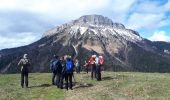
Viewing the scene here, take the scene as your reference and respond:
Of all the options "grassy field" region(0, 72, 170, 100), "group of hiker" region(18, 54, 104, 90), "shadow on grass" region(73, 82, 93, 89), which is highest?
"group of hiker" region(18, 54, 104, 90)

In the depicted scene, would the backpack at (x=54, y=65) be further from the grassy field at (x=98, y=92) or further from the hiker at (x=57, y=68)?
the grassy field at (x=98, y=92)

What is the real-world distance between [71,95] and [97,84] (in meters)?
7.08

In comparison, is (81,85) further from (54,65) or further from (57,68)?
(54,65)

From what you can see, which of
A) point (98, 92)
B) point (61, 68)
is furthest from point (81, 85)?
point (98, 92)

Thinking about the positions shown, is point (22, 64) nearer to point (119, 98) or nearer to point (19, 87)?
point (19, 87)

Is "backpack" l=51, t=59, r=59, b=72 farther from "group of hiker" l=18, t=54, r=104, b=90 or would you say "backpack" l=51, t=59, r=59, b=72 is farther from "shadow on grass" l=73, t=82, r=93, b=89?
"shadow on grass" l=73, t=82, r=93, b=89

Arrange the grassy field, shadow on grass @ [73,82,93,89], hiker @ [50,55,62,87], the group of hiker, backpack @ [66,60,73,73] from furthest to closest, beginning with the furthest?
shadow on grass @ [73,82,93,89], hiker @ [50,55,62,87], the group of hiker, backpack @ [66,60,73,73], the grassy field

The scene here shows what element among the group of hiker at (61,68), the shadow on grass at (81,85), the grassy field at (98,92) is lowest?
the grassy field at (98,92)

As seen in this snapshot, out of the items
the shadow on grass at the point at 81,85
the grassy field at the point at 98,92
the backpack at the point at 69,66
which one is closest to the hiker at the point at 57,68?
the grassy field at the point at 98,92

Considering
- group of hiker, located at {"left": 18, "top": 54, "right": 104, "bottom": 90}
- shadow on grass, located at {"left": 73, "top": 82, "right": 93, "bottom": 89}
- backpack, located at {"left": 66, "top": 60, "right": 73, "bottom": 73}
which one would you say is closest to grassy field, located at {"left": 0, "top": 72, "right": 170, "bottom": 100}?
shadow on grass, located at {"left": 73, "top": 82, "right": 93, "bottom": 89}

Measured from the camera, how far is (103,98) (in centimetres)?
3309

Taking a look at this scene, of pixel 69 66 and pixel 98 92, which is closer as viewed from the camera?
pixel 98 92

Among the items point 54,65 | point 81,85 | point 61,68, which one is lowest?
point 81,85

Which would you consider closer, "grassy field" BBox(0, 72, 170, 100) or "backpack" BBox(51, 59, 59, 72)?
"grassy field" BBox(0, 72, 170, 100)
